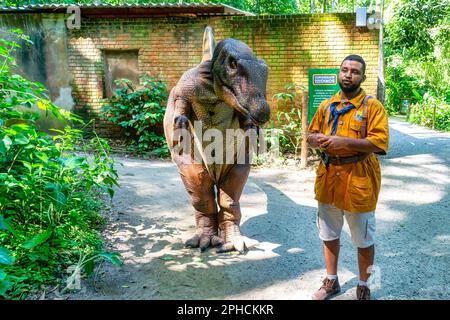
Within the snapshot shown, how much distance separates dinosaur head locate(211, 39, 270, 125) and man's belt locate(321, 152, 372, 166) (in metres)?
0.48

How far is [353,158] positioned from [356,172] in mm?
88

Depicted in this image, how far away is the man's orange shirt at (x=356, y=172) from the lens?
231cm

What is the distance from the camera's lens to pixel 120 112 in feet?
28.9

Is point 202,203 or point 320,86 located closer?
point 202,203

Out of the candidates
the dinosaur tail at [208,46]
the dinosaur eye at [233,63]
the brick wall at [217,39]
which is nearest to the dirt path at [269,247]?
the dinosaur eye at [233,63]

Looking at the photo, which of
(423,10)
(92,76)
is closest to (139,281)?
(92,76)

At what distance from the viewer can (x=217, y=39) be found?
839 centimetres

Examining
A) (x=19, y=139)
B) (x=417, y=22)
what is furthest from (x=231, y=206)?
(x=417, y=22)

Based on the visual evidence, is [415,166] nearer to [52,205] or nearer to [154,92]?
[154,92]

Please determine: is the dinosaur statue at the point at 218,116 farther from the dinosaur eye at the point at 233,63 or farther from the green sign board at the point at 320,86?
the green sign board at the point at 320,86

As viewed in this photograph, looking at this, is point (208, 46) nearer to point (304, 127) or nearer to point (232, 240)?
point (232, 240)

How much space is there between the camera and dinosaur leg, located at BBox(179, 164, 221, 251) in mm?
3398

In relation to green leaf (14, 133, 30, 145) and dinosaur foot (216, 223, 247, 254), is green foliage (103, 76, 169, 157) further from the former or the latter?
green leaf (14, 133, 30, 145)

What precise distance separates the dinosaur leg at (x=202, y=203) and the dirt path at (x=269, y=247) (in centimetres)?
15
